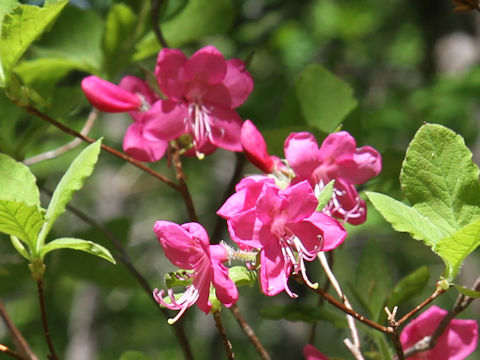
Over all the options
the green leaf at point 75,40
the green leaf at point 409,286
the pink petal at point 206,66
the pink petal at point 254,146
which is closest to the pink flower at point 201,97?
the pink petal at point 206,66

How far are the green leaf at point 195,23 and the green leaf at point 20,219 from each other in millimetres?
712

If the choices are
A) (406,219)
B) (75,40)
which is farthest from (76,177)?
(75,40)

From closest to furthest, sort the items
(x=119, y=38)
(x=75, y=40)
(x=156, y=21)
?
(x=156, y=21) → (x=119, y=38) → (x=75, y=40)

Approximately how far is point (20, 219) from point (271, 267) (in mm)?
325

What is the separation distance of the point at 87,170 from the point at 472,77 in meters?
1.60

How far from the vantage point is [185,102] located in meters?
1.16

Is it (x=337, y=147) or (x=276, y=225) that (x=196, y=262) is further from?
(x=337, y=147)

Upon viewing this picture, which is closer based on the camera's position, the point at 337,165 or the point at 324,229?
the point at 324,229

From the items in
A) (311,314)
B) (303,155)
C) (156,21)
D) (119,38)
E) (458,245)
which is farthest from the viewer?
(119,38)

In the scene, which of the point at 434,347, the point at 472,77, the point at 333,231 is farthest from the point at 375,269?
the point at 472,77

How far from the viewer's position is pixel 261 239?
862 millimetres

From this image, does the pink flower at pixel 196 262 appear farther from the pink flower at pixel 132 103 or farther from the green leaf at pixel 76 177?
the pink flower at pixel 132 103

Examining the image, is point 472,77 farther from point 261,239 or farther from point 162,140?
point 261,239

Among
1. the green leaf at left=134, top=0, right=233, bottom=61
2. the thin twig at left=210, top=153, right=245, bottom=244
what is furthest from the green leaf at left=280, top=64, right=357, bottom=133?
the green leaf at left=134, top=0, right=233, bottom=61
